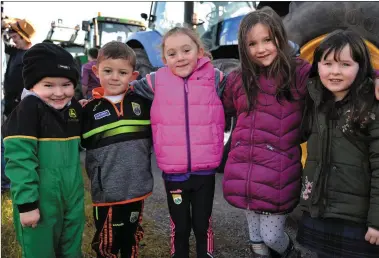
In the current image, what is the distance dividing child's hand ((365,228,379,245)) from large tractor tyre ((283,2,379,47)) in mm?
1256

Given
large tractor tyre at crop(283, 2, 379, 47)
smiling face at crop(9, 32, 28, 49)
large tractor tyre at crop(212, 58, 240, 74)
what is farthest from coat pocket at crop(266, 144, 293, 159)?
smiling face at crop(9, 32, 28, 49)

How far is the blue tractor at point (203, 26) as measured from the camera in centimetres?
434

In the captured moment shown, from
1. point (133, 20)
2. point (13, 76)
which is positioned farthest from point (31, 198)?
point (133, 20)

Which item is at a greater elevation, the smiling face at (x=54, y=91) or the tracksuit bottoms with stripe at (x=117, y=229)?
the smiling face at (x=54, y=91)

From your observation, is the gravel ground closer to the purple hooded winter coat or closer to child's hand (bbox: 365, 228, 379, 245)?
the purple hooded winter coat

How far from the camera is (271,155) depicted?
5.90 feet

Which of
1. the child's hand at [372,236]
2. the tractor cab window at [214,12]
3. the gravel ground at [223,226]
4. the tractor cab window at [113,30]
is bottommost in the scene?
the gravel ground at [223,226]

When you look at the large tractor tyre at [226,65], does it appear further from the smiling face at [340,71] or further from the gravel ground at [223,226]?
the smiling face at [340,71]

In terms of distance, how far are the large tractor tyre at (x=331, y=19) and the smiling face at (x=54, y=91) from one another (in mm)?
1581

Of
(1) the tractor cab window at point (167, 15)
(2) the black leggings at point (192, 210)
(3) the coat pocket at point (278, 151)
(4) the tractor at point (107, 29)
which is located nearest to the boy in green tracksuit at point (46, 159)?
(2) the black leggings at point (192, 210)

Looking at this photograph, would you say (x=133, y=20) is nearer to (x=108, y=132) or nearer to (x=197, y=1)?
(x=197, y=1)

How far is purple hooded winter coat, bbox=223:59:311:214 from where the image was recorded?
5.89 ft

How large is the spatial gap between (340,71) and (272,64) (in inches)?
14.5

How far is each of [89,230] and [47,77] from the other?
4.39 feet
